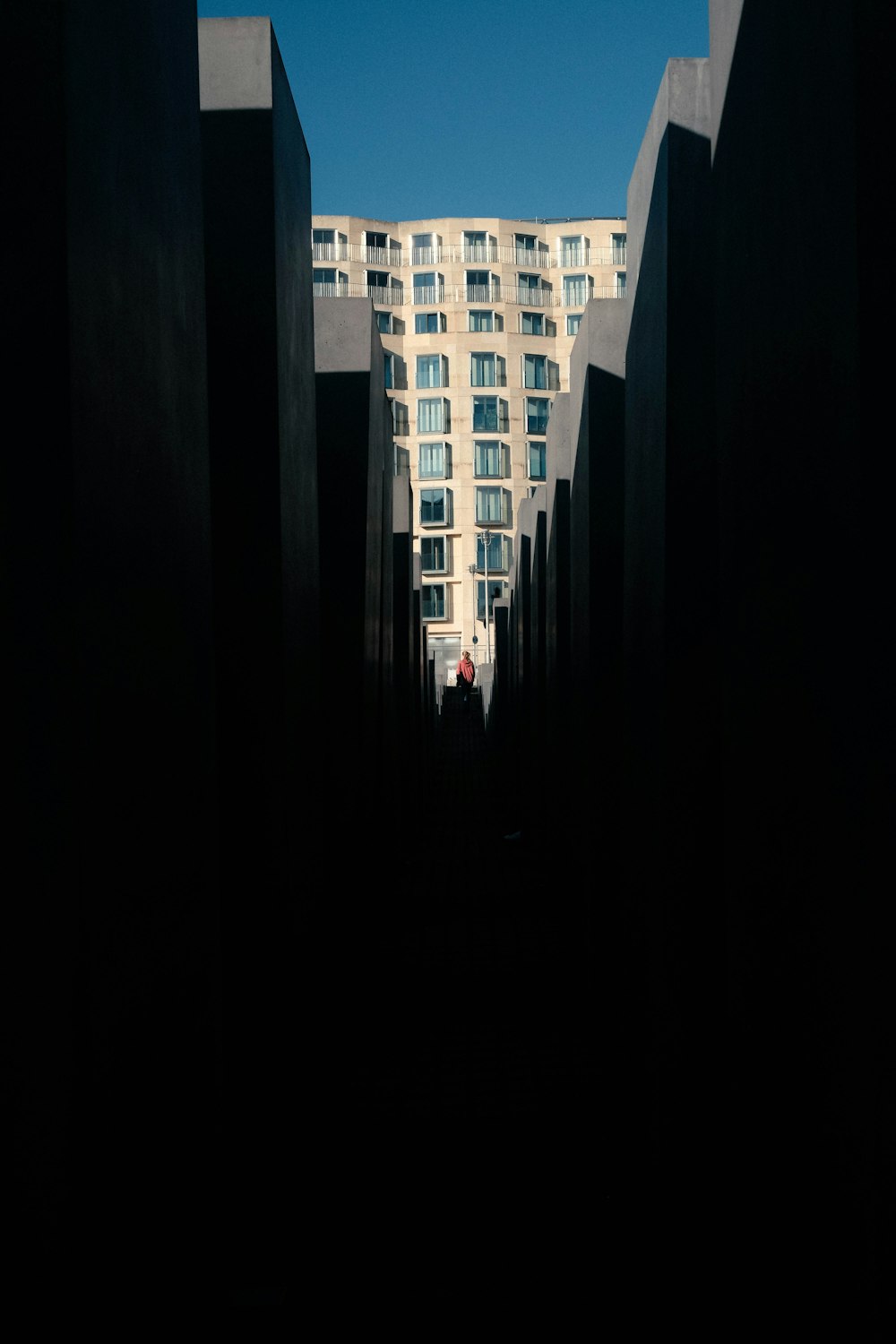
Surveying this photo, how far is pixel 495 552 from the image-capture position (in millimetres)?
47719

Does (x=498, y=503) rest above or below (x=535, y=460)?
below

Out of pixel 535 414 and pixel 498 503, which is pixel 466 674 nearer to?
pixel 498 503

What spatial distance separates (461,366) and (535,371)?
123 inches

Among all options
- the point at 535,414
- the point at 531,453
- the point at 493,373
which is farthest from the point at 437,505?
the point at 493,373

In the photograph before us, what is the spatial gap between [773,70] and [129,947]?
7.43ft

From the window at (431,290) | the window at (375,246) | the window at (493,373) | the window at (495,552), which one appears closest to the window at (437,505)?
the window at (495,552)

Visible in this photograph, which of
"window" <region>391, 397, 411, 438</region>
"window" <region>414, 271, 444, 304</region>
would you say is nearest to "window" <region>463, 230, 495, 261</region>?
"window" <region>414, 271, 444, 304</region>

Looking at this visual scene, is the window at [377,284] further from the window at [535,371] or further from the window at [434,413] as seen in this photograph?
the window at [535,371]

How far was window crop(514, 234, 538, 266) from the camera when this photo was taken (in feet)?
158

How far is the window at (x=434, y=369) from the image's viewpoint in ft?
155

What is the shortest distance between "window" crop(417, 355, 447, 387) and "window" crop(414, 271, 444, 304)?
243 cm

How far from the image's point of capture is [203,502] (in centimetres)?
306

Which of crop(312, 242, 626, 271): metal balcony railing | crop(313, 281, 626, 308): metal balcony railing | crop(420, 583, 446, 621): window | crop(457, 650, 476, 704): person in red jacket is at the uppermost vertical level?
crop(312, 242, 626, 271): metal balcony railing

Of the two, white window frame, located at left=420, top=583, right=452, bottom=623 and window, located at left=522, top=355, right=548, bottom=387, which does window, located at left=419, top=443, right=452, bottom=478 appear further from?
white window frame, located at left=420, top=583, right=452, bottom=623
